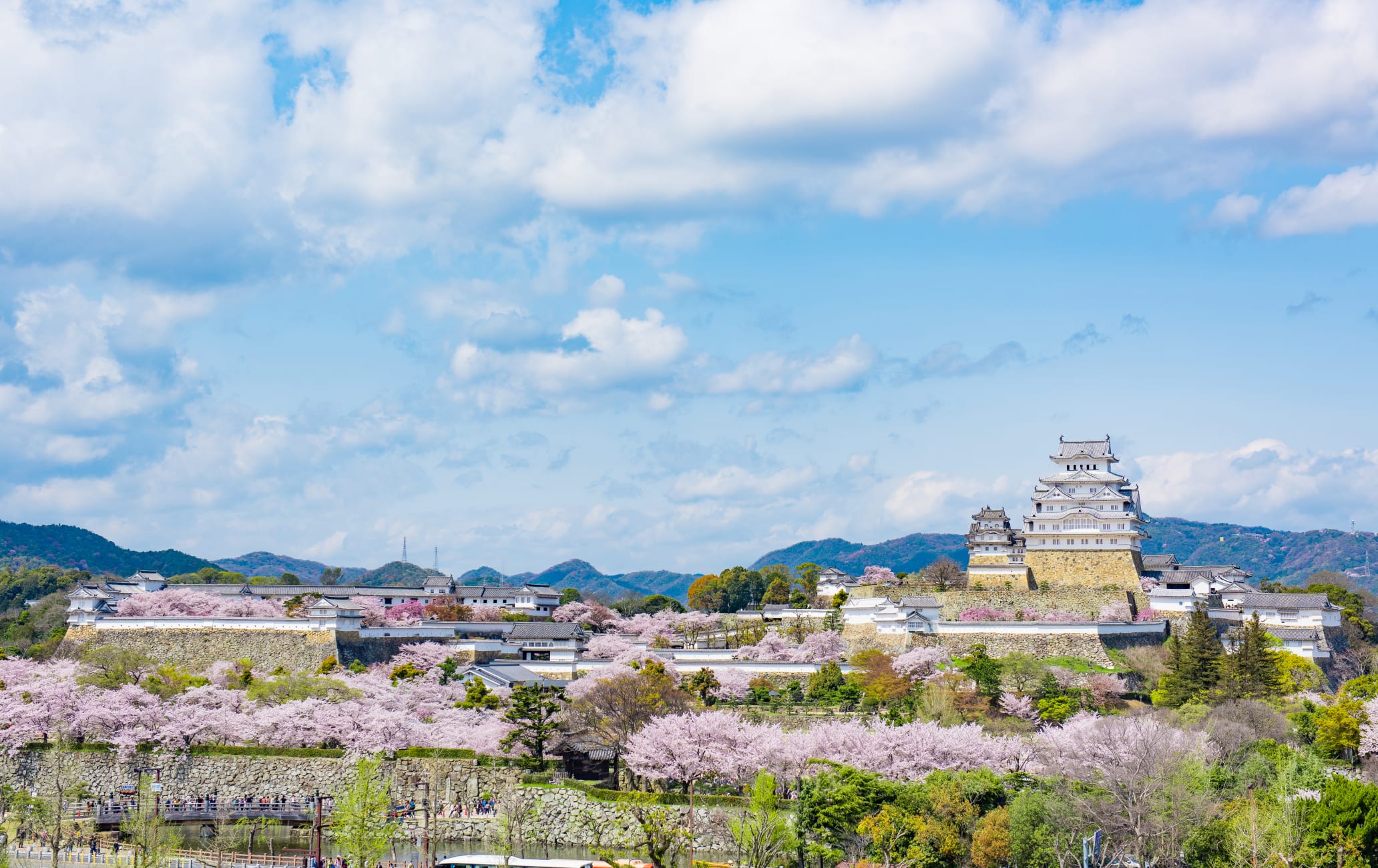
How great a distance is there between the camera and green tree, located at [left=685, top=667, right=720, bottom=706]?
50.6 metres

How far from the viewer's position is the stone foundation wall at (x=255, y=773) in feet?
143

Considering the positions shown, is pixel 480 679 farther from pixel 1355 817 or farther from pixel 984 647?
pixel 1355 817

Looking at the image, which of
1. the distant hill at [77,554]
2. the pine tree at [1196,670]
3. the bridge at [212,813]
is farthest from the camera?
the distant hill at [77,554]

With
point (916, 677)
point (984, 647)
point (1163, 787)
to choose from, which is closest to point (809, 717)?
point (916, 677)

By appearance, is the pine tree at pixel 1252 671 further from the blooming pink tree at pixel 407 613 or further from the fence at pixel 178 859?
the blooming pink tree at pixel 407 613

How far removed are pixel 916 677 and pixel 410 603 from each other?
35248 mm

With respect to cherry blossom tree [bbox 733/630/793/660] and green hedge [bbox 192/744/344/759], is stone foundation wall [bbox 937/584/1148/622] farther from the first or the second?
green hedge [bbox 192/744/344/759]

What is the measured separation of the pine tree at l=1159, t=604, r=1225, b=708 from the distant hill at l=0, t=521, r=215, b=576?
464 ft

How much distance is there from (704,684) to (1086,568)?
820 inches

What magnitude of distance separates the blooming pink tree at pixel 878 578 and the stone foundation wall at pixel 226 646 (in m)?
27.9

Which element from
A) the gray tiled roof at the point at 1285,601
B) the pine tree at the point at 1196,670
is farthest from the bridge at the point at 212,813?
the gray tiled roof at the point at 1285,601

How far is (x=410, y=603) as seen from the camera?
75250 mm

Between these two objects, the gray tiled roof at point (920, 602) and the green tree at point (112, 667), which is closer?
the green tree at point (112, 667)

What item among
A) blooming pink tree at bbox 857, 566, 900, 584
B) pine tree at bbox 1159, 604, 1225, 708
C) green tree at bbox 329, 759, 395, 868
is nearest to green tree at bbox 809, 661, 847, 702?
pine tree at bbox 1159, 604, 1225, 708
